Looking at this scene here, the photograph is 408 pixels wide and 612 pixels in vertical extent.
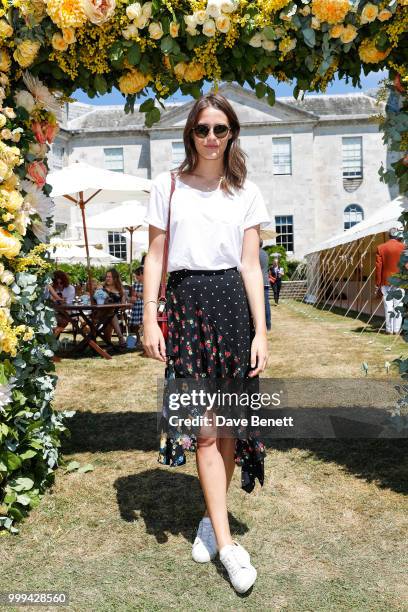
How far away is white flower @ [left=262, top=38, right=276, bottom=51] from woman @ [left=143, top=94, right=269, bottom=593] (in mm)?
730

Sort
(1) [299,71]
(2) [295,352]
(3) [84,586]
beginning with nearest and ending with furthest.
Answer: (3) [84,586] → (1) [299,71] → (2) [295,352]

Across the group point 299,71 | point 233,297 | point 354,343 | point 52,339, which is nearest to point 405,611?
point 233,297

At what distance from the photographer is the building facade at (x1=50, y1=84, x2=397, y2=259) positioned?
2903 centimetres

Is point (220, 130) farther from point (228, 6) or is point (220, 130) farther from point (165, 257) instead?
point (228, 6)

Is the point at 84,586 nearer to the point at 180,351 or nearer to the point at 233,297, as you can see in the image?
the point at 180,351

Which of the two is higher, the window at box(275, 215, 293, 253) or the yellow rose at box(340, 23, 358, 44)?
the window at box(275, 215, 293, 253)

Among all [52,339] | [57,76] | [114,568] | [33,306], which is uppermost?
[57,76]

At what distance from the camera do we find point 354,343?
30.4 ft

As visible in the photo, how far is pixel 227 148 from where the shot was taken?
2672 millimetres

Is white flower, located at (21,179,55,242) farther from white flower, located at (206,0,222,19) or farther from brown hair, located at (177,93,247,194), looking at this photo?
white flower, located at (206,0,222,19)

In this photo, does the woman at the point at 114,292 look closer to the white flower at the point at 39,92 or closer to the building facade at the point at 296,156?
the white flower at the point at 39,92

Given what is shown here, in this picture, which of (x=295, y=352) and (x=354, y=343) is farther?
(x=354, y=343)

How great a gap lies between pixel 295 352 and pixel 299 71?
5.70 metres

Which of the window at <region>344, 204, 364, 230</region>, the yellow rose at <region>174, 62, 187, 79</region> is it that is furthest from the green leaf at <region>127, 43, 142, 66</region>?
the window at <region>344, 204, 364, 230</region>
